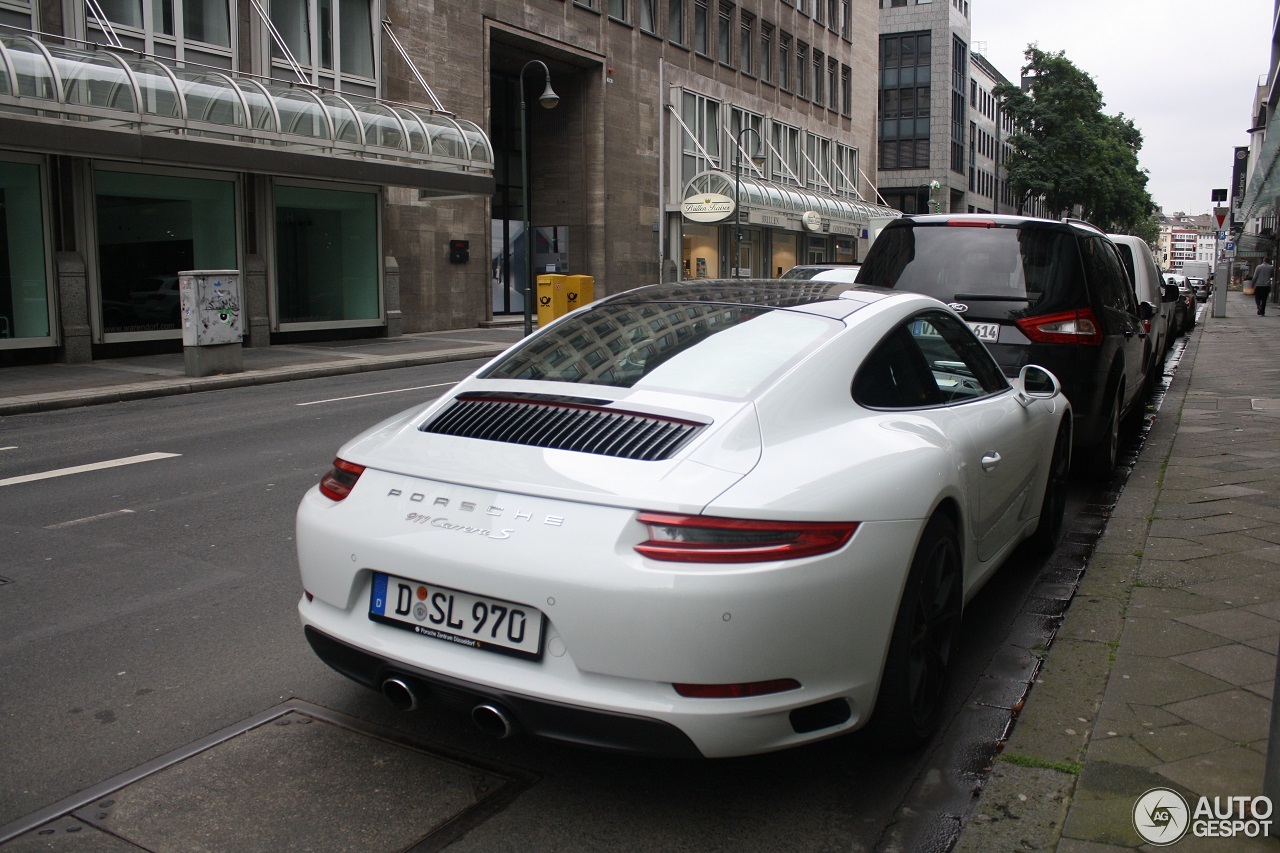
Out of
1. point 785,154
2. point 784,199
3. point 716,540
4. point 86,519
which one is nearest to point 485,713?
point 716,540

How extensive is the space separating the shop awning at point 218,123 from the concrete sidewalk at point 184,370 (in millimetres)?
3230

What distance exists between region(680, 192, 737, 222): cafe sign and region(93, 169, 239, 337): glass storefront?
17121mm

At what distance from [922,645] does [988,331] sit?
422 cm

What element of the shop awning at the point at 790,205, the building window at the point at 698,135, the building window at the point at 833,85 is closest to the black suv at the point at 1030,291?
the shop awning at the point at 790,205

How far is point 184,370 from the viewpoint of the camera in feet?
53.6

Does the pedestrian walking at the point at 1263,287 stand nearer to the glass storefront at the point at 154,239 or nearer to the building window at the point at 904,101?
the glass storefront at the point at 154,239

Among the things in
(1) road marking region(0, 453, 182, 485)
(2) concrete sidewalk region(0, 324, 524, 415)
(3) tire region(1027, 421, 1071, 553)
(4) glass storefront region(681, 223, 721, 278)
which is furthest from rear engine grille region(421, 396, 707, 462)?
(4) glass storefront region(681, 223, 721, 278)

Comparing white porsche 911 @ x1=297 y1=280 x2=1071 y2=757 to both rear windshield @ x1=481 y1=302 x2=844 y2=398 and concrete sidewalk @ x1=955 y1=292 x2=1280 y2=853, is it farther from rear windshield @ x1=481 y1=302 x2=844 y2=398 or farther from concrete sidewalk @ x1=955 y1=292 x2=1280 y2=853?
concrete sidewalk @ x1=955 y1=292 x2=1280 y2=853

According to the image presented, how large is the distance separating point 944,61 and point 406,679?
75768 mm

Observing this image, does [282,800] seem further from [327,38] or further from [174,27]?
[327,38]

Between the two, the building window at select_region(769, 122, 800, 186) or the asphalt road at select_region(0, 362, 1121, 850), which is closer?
the asphalt road at select_region(0, 362, 1121, 850)

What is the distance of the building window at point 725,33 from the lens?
41.5 m

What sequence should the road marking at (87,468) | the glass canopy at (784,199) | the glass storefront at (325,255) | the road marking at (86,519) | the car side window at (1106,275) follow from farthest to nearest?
the glass canopy at (784,199) → the glass storefront at (325,255) → the road marking at (87,468) → the car side window at (1106,275) → the road marking at (86,519)

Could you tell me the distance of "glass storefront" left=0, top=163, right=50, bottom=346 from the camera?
17.1 meters
